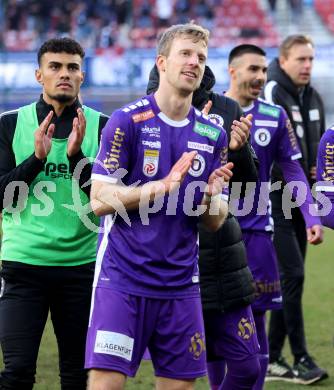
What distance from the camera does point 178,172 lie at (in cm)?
425

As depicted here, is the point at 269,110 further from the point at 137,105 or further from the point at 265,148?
the point at 137,105

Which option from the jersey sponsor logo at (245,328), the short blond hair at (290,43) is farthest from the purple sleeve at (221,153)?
the short blond hair at (290,43)

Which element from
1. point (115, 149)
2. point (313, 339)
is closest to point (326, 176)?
point (115, 149)

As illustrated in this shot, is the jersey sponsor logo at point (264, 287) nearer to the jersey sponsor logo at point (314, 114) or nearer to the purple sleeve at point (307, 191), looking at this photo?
the purple sleeve at point (307, 191)

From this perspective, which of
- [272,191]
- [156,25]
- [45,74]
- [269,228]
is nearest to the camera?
[45,74]

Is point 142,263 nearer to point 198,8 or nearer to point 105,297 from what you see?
point 105,297

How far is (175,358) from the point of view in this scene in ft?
14.8

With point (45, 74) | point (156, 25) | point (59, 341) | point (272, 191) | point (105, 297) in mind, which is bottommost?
point (59, 341)

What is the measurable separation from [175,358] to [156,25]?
25.2m

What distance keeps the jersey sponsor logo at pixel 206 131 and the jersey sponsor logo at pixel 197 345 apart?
3.08 ft

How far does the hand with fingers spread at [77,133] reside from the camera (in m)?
5.03

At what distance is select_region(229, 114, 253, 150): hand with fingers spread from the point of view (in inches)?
199

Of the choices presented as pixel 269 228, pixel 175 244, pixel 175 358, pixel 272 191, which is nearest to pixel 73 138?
pixel 175 244

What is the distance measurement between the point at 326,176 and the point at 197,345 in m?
1.58
